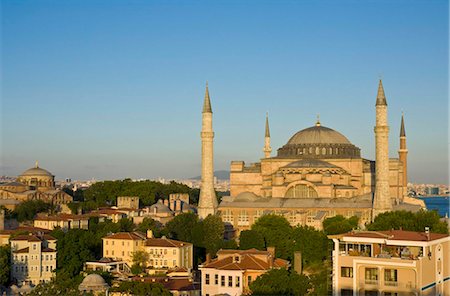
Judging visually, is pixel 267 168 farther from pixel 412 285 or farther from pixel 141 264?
pixel 412 285

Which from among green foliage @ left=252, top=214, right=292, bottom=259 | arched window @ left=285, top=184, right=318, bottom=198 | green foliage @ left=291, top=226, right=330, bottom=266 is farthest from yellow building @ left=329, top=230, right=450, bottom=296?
arched window @ left=285, top=184, right=318, bottom=198

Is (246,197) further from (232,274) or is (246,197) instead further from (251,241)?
(232,274)

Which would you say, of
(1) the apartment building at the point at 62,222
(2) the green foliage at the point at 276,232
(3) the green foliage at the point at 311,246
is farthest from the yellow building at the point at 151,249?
(1) the apartment building at the point at 62,222

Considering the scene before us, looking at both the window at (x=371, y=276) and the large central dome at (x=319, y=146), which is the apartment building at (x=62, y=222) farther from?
the window at (x=371, y=276)

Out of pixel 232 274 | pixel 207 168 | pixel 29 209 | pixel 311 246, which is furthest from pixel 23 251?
pixel 29 209

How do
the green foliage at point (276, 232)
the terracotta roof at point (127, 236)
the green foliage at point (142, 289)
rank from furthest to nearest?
the green foliage at point (276, 232)
the terracotta roof at point (127, 236)
the green foliage at point (142, 289)

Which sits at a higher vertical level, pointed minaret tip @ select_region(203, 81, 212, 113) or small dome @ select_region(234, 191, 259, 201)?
pointed minaret tip @ select_region(203, 81, 212, 113)

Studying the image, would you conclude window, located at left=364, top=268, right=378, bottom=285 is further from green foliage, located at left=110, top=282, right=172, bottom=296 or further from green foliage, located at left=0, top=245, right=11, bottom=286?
green foliage, located at left=0, top=245, right=11, bottom=286
